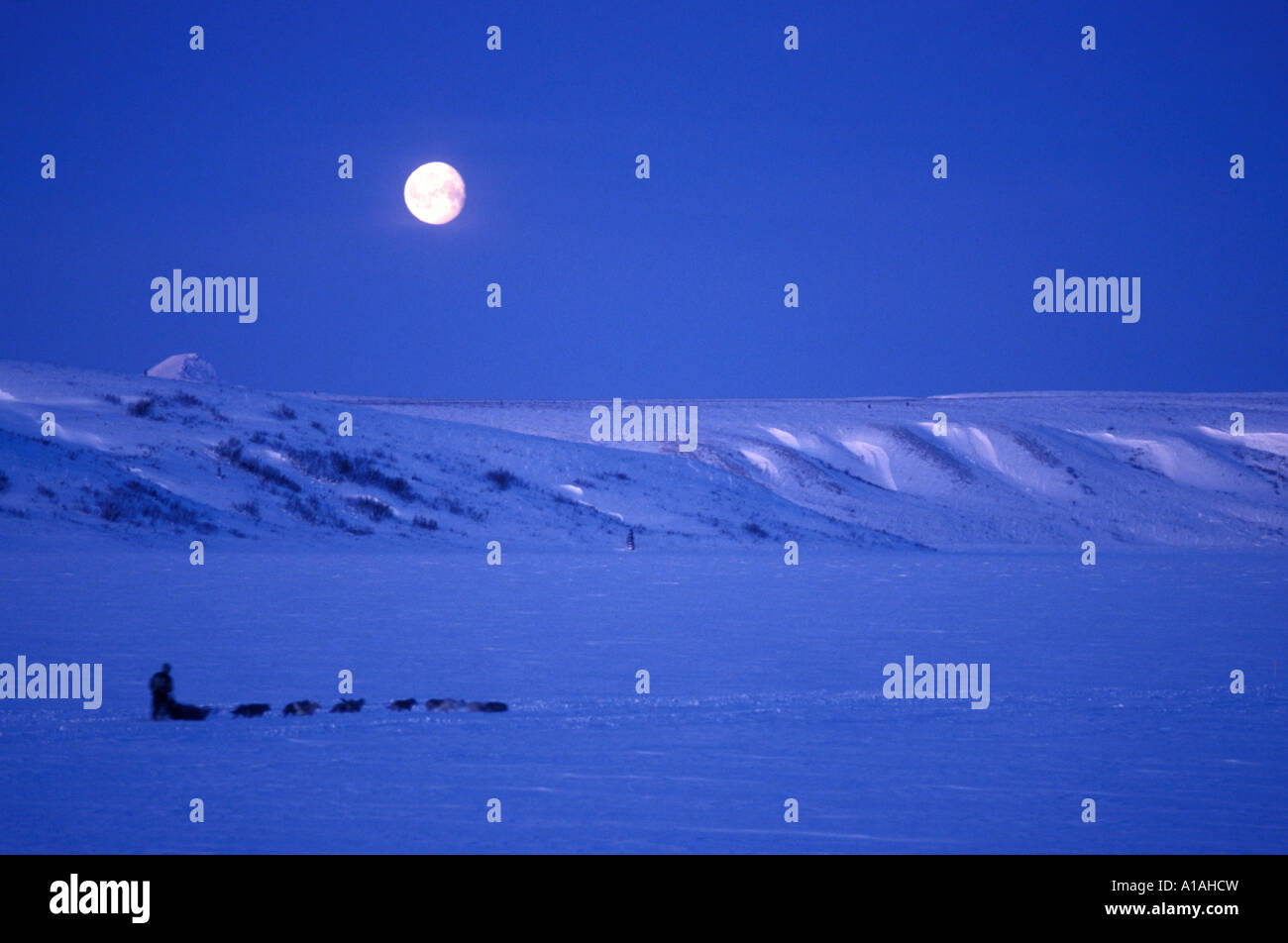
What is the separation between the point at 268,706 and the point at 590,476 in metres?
31.7

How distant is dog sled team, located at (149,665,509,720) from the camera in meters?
9.32

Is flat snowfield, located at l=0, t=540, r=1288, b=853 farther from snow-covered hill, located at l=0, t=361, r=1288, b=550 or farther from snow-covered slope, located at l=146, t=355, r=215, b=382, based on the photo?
snow-covered slope, located at l=146, t=355, r=215, b=382

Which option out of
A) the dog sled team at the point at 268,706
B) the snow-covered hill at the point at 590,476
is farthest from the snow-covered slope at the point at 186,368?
the dog sled team at the point at 268,706

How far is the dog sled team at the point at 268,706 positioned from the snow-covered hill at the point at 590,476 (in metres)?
18.1

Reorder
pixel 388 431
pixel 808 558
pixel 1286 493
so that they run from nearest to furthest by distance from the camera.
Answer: pixel 808 558 → pixel 388 431 → pixel 1286 493

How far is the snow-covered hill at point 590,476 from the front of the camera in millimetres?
30391

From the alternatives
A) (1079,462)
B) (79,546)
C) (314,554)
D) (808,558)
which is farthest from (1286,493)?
(79,546)

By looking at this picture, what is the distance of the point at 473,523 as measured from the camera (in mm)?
34188

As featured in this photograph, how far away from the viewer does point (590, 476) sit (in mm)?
41375

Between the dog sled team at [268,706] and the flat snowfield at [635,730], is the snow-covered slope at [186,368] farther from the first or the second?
the dog sled team at [268,706]
